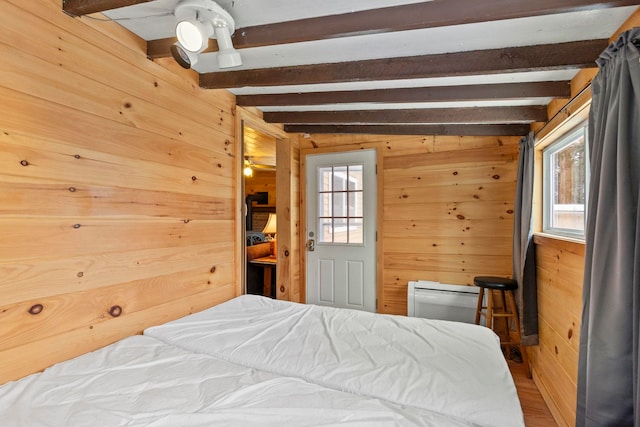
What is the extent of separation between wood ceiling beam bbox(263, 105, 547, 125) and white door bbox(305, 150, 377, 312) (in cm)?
76

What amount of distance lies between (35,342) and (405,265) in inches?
112

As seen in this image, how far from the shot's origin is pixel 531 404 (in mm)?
2162

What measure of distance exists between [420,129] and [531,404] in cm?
232

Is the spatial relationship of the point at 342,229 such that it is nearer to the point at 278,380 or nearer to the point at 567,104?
the point at 567,104

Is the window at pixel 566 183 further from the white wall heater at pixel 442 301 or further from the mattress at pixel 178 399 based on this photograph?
the mattress at pixel 178 399

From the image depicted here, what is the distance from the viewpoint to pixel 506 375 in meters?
1.27

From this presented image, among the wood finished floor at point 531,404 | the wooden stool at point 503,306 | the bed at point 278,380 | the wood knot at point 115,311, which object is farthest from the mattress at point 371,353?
the wooden stool at point 503,306

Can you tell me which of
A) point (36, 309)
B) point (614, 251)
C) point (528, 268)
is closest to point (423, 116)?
point (528, 268)

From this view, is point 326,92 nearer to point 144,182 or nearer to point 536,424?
point 144,182

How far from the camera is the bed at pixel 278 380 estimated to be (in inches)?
39.5

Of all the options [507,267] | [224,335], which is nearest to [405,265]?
[507,267]

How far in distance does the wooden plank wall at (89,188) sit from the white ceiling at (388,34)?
0.25 meters

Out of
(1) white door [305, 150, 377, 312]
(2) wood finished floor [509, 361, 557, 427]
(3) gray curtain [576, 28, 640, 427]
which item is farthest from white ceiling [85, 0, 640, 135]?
(2) wood finished floor [509, 361, 557, 427]

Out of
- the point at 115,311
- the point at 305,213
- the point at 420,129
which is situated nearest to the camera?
the point at 115,311
